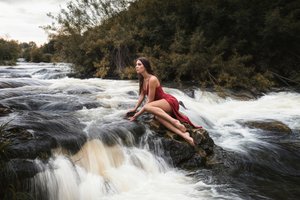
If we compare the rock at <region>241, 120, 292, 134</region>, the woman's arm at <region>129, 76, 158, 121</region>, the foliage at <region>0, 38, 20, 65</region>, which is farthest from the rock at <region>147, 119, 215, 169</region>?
the foliage at <region>0, 38, 20, 65</region>

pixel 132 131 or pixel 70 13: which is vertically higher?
pixel 70 13

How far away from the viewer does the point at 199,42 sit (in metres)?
15.5

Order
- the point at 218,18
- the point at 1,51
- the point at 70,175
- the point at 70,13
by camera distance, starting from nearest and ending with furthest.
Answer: the point at 70,175 < the point at 218,18 < the point at 70,13 < the point at 1,51

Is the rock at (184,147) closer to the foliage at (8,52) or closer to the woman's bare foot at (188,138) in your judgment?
the woman's bare foot at (188,138)

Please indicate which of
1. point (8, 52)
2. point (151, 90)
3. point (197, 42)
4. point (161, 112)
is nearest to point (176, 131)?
point (161, 112)

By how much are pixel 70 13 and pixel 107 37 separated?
3.51m

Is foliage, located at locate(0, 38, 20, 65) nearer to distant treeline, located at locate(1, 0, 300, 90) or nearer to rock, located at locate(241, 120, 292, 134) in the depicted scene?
distant treeline, located at locate(1, 0, 300, 90)

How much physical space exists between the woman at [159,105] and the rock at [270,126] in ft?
9.43

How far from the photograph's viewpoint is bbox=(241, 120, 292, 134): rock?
27.8 ft

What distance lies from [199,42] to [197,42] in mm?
131

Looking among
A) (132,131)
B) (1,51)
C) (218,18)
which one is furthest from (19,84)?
(1,51)

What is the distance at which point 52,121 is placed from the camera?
6008mm

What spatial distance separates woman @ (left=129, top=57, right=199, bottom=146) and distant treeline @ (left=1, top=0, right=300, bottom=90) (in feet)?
26.1

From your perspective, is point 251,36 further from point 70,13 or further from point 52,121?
point 52,121
